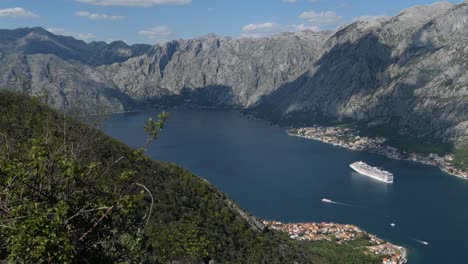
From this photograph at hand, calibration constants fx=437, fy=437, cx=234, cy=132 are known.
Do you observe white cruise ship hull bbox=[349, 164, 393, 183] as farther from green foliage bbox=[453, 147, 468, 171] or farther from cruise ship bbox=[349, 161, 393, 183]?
green foliage bbox=[453, 147, 468, 171]

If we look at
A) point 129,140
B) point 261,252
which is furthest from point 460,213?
point 129,140

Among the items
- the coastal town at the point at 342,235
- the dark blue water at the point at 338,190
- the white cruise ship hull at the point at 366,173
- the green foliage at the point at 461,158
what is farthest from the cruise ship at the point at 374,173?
the coastal town at the point at 342,235

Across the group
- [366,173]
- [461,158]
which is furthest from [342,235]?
[461,158]

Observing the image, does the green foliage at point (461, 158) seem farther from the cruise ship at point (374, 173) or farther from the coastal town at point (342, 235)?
the coastal town at point (342, 235)

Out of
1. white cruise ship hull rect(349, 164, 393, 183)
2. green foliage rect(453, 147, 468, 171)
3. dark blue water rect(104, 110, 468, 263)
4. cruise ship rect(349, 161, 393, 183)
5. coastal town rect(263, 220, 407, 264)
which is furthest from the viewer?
green foliage rect(453, 147, 468, 171)

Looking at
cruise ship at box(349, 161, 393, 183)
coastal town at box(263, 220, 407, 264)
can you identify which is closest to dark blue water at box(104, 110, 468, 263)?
cruise ship at box(349, 161, 393, 183)

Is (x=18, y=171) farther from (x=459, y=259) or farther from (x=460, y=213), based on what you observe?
(x=460, y=213)
